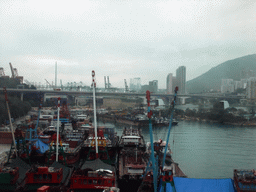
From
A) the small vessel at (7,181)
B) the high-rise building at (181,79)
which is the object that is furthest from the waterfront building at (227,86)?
the small vessel at (7,181)

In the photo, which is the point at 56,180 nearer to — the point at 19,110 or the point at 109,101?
the point at 19,110

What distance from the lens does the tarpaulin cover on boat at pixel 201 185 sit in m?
3.38

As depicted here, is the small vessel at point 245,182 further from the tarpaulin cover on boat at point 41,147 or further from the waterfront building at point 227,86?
the waterfront building at point 227,86

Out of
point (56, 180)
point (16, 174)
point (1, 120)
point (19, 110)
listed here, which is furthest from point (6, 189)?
point (19, 110)

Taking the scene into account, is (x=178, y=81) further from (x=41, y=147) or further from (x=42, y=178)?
(x=42, y=178)

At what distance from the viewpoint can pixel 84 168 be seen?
13.4 feet

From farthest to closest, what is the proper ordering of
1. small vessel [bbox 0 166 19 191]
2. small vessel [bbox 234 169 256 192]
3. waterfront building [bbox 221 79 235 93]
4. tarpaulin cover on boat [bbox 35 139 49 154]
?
waterfront building [bbox 221 79 235 93]
tarpaulin cover on boat [bbox 35 139 49 154]
small vessel [bbox 0 166 19 191]
small vessel [bbox 234 169 256 192]

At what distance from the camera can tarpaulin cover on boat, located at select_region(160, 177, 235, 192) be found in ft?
11.1

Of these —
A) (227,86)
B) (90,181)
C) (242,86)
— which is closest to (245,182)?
(90,181)

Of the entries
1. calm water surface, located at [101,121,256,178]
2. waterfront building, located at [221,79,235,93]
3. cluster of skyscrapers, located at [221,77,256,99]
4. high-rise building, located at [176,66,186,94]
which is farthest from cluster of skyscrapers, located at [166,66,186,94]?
calm water surface, located at [101,121,256,178]

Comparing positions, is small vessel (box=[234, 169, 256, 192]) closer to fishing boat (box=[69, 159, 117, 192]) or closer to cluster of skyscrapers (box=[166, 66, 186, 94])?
fishing boat (box=[69, 159, 117, 192])

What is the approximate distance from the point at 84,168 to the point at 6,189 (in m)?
1.15

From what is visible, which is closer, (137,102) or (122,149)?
(122,149)

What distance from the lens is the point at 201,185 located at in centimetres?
345
